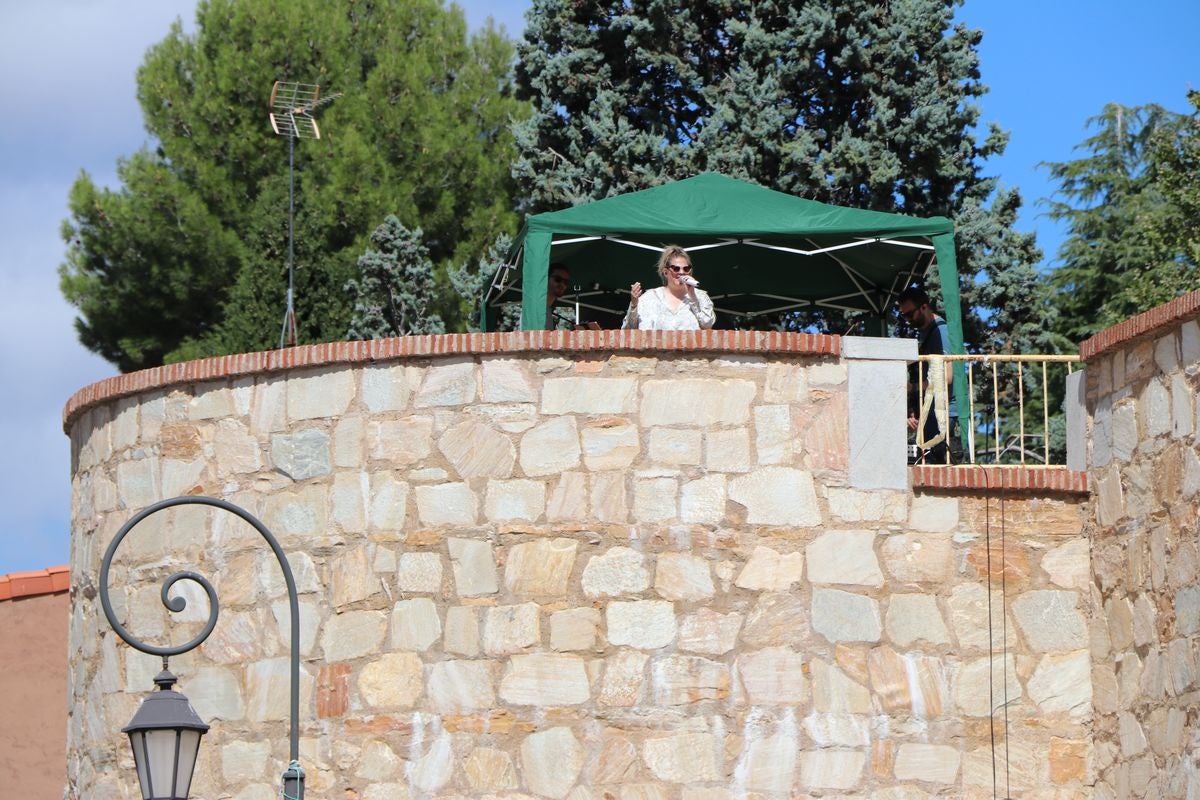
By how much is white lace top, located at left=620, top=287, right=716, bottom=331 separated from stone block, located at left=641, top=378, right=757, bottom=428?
69 centimetres

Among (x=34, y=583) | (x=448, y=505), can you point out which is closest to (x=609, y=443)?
(x=448, y=505)

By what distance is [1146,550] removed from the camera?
1080 cm

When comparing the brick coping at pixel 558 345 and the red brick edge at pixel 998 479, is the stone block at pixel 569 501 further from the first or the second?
the red brick edge at pixel 998 479

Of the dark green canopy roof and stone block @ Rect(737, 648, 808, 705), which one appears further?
the dark green canopy roof

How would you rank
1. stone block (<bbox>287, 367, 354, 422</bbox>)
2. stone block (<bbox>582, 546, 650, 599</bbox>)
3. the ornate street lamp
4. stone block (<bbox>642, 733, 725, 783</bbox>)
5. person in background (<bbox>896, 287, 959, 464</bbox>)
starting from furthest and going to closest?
person in background (<bbox>896, 287, 959, 464</bbox>) → stone block (<bbox>287, 367, 354, 422</bbox>) → stone block (<bbox>582, 546, 650, 599</bbox>) → stone block (<bbox>642, 733, 725, 783</bbox>) → the ornate street lamp

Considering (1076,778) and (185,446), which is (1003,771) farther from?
(185,446)

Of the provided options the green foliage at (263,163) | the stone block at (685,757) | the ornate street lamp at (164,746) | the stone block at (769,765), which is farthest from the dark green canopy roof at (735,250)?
the green foliage at (263,163)

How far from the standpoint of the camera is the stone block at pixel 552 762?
10969 millimetres

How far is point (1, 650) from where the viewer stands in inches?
621

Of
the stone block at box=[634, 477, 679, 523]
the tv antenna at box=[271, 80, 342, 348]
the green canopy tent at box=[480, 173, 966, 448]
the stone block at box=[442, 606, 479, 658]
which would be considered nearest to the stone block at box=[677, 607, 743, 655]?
the stone block at box=[634, 477, 679, 523]

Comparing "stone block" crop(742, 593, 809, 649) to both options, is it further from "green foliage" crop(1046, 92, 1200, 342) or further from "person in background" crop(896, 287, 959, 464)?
"green foliage" crop(1046, 92, 1200, 342)

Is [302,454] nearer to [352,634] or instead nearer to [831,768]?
[352,634]

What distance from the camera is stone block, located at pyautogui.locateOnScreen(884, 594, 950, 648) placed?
11234mm

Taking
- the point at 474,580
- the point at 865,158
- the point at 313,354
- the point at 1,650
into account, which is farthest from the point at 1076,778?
the point at 865,158
